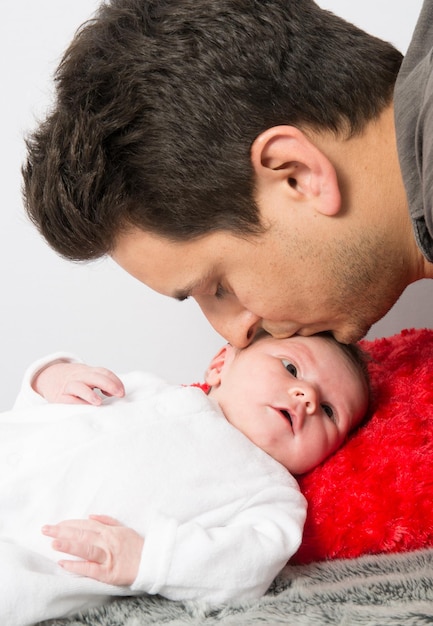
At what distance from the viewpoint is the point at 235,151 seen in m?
1.77

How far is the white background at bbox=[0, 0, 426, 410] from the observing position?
282 cm

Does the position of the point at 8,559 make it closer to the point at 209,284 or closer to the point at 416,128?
the point at 209,284

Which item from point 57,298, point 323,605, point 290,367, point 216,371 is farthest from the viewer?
point 57,298

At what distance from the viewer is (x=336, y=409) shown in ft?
6.36

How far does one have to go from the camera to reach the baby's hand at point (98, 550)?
153 cm

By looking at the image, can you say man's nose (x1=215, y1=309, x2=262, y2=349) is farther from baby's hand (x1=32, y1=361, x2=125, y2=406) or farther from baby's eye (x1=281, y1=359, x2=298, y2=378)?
baby's hand (x1=32, y1=361, x2=125, y2=406)

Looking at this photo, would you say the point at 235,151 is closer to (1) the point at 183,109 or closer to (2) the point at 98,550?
(1) the point at 183,109

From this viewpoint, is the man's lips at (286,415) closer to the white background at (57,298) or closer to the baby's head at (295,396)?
the baby's head at (295,396)

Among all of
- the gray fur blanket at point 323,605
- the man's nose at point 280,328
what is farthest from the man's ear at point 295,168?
the gray fur blanket at point 323,605

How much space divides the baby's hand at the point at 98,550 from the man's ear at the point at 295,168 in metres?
0.71

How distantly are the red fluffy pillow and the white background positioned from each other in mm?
982

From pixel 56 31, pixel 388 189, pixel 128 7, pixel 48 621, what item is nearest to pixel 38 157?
pixel 128 7

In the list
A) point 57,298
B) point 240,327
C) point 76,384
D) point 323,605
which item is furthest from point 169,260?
point 57,298

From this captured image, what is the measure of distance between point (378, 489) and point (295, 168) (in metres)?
0.64
